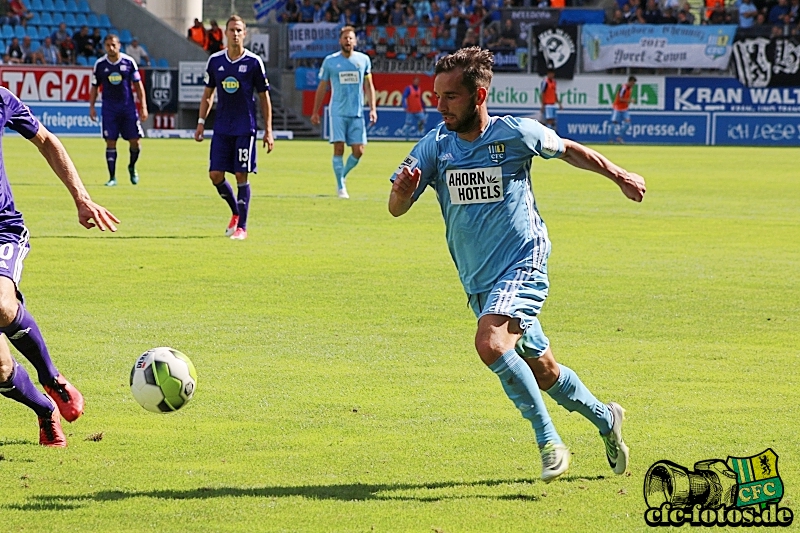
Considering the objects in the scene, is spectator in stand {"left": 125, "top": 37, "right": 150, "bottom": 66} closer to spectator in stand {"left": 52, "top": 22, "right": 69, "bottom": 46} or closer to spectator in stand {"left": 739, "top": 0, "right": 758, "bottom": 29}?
spectator in stand {"left": 52, "top": 22, "right": 69, "bottom": 46}

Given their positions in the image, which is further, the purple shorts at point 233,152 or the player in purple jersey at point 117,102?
the player in purple jersey at point 117,102

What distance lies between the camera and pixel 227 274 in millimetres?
11156

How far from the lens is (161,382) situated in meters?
5.60

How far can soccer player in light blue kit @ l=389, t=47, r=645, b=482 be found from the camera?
17.0ft

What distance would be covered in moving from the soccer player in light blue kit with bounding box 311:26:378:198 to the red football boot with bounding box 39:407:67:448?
502 inches

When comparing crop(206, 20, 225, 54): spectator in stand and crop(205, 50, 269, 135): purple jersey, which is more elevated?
crop(205, 50, 269, 135): purple jersey

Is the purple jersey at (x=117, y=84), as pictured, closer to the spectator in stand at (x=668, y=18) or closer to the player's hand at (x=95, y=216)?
the player's hand at (x=95, y=216)

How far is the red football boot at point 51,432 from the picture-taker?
5.62m

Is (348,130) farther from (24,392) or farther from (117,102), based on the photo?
(24,392)

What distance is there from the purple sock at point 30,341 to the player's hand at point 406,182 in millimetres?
1839

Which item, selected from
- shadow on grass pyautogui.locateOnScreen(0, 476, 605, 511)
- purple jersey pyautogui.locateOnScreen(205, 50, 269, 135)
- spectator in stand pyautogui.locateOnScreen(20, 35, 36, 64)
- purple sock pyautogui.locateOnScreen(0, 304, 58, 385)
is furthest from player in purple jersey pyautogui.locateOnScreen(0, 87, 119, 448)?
spectator in stand pyautogui.locateOnScreen(20, 35, 36, 64)

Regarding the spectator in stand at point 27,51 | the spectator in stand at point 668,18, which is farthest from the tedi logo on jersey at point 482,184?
the spectator in stand at point 668,18

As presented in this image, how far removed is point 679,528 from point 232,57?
34.3 ft
